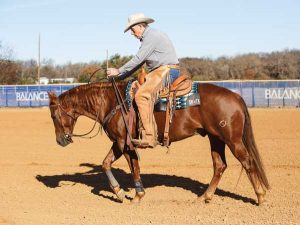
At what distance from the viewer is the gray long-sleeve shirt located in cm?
824

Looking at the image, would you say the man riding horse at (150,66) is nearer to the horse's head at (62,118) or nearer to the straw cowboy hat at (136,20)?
the straw cowboy hat at (136,20)

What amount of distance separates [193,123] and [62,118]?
98.3 inches

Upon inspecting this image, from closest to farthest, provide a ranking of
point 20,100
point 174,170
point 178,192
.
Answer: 1. point 178,192
2. point 174,170
3. point 20,100

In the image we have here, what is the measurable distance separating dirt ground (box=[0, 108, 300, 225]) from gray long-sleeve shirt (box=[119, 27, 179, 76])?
7.75ft

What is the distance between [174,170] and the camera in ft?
38.2

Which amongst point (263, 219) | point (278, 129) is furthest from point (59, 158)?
point (278, 129)

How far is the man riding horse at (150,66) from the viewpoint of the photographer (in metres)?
8.26

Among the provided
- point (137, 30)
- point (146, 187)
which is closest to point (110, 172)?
point (146, 187)

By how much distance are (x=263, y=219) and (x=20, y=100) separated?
38868 mm

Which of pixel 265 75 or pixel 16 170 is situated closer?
pixel 16 170

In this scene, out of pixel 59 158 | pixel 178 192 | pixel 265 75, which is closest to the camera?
pixel 178 192

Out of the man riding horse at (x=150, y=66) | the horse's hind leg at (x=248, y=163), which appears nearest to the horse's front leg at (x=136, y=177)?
the man riding horse at (x=150, y=66)

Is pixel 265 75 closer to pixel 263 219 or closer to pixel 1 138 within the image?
pixel 1 138

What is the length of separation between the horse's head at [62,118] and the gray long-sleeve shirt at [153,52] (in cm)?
147
